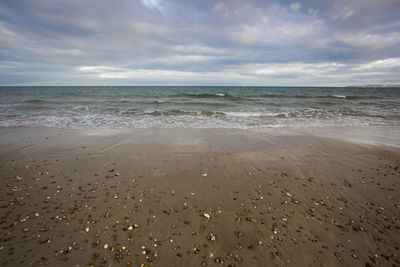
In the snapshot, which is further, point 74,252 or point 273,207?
point 273,207

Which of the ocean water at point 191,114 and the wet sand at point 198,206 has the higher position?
the wet sand at point 198,206

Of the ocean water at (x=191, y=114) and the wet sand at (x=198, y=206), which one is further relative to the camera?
the ocean water at (x=191, y=114)

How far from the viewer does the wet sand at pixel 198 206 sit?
8.52ft

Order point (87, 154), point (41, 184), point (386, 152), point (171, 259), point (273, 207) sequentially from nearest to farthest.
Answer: point (171, 259) < point (273, 207) < point (41, 184) < point (87, 154) < point (386, 152)

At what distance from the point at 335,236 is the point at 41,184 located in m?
6.22

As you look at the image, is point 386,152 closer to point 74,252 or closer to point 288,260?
point 288,260

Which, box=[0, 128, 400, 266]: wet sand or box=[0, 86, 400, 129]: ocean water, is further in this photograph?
box=[0, 86, 400, 129]: ocean water

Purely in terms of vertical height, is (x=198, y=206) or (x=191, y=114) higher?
(x=198, y=206)

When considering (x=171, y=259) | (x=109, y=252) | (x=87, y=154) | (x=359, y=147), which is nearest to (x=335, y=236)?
(x=171, y=259)

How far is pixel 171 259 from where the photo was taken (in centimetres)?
252

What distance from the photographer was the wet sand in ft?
8.52

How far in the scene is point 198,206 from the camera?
358 centimetres

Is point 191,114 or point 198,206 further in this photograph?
point 191,114

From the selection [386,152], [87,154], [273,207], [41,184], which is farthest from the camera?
[386,152]
